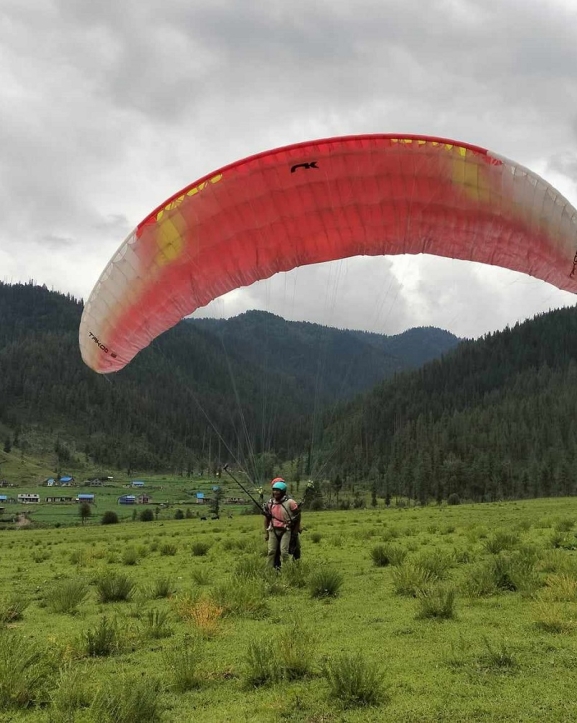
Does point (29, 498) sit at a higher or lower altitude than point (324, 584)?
lower

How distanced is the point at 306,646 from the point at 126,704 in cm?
215

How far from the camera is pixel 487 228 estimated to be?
11.1 meters

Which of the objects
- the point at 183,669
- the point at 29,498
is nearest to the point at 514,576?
the point at 183,669

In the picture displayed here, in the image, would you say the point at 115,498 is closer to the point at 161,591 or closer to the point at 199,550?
the point at 199,550

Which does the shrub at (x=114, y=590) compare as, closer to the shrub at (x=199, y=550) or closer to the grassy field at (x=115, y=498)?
the shrub at (x=199, y=550)

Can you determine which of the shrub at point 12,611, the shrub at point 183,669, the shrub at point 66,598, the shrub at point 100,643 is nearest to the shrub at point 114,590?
the shrub at point 66,598

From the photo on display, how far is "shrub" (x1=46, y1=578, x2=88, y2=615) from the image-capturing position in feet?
32.5

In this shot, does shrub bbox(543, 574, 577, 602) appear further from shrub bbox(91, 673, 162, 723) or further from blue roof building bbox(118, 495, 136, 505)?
blue roof building bbox(118, 495, 136, 505)

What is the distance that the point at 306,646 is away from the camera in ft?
20.4

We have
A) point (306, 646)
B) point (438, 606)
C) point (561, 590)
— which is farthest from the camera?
point (561, 590)

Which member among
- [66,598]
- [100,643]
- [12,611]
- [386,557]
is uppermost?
[386,557]

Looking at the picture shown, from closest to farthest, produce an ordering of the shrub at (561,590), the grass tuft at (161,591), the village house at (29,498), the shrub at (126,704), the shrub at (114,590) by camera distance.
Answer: the shrub at (126,704) < the shrub at (561,590) < the shrub at (114,590) < the grass tuft at (161,591) < the village house at (29,498)

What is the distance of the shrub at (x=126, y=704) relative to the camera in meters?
4.64

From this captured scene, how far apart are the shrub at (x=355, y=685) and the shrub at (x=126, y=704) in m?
1.62
